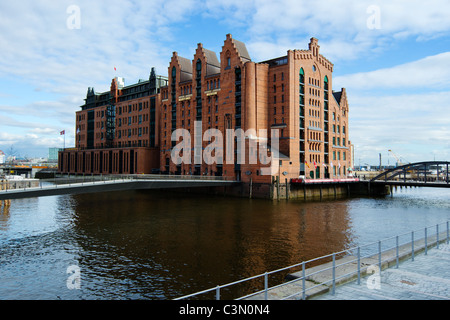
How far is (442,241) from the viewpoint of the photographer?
22188mm

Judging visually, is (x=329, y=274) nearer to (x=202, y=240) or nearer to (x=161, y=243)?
(x=202, y=240)

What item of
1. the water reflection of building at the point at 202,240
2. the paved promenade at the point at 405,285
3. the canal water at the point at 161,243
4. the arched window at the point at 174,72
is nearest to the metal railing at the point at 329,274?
the paved promenade at the point at 405,285

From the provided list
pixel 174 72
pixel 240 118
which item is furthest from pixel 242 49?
pixel 174 72

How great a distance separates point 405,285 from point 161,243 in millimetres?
22888

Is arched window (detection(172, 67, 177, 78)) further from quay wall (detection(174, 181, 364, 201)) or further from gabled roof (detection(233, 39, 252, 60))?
quay wall (detection(174, 181, 364, 201))

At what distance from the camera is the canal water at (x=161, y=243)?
2153 cm

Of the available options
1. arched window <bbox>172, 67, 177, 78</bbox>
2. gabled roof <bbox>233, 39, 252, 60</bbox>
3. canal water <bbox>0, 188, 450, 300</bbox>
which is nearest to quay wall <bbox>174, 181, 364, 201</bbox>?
canal water <bbox>0, 188, 450, 300</bbox>

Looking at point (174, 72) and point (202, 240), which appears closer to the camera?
point (202, 240)

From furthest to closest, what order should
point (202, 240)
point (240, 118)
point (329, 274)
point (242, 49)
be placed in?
1. point (242, 49)
2. point (240, 118)
3. point (202, 240)
4. point (329, 274)

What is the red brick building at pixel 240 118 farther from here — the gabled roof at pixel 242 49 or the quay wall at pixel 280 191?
the quay wall at pixel 280 191

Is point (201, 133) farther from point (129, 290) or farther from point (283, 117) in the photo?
point (129, 290)

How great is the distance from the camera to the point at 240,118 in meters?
81.1

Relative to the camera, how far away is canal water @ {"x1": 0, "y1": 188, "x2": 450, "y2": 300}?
21.5 meters
